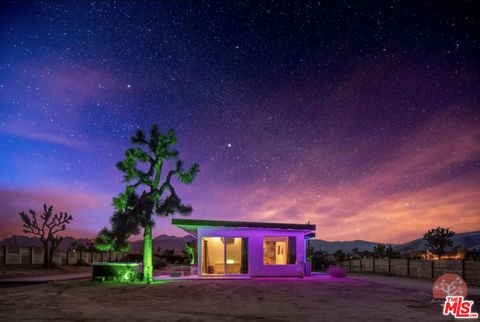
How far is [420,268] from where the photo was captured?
26172 millimetres

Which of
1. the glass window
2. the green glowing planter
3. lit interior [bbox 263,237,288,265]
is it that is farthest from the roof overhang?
the green glowing planter

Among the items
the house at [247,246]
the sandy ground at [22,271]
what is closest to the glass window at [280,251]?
the house at [247,246]

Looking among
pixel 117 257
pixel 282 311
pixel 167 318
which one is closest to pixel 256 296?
pixel 282 311

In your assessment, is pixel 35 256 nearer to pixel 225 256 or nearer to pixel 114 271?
pixel 114 271

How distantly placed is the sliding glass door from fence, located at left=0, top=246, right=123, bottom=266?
15.8 m

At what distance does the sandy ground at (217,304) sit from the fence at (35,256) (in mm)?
17602

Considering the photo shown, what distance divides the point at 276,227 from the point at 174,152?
695 cm

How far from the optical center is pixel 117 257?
49469 mm

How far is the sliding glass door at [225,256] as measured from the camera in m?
24.5

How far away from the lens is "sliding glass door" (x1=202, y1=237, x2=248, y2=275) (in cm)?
2454

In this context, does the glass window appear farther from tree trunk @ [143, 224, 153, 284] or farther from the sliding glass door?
tree trunk @ [143, 224, 153, 284]

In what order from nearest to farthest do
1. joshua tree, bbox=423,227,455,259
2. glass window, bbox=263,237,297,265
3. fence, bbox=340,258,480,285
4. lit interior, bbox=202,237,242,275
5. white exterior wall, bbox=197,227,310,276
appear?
fence, bbox=340,258,480,285
white exterior wall, bbox=197,227,310,276
lit interior, bbox=202,237,242,275
glass window, bbox=263,237,297,265
joshua tree, bbox=423,227,455,259

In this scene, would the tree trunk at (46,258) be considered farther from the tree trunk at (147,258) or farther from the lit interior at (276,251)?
the lit interior at (276,251)

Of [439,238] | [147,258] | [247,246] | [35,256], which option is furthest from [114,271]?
[439,238]
